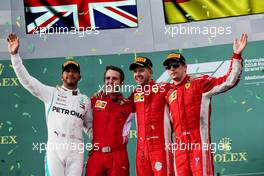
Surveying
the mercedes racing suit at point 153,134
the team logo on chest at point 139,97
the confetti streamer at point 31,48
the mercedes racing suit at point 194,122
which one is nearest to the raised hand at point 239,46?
the mercedes racing suit at point 194,122

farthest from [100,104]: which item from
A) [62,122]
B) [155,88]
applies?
[155,88]

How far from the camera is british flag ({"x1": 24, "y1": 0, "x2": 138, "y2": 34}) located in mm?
5824

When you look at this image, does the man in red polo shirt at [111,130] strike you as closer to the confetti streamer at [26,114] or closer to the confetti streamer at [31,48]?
the confetti streamer at [26,114]

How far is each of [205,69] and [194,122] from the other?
3.10 ft

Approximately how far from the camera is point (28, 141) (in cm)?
570

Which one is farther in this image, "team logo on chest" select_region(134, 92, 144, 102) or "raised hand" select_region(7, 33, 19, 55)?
"team logo on chest" select_region(134, 92, 144, 102)

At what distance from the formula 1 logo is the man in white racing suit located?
0.91 meters

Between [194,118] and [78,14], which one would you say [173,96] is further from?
[78,14]

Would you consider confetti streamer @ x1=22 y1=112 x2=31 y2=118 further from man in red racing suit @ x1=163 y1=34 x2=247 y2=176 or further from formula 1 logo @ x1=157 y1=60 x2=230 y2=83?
man in red racing suit @ x1=163 y1=34 x2=247 y2=176

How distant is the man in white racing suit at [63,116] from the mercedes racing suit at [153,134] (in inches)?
20.7

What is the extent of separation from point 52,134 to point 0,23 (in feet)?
5.16

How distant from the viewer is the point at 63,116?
5023 mm

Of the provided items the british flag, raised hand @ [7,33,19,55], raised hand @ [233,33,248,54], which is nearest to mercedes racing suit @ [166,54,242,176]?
raised hand @ [233,33,248,54]

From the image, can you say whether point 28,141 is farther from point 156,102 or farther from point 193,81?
point 193,81
